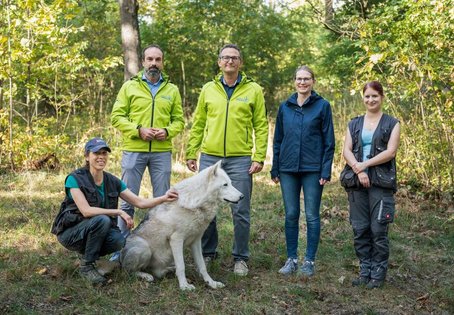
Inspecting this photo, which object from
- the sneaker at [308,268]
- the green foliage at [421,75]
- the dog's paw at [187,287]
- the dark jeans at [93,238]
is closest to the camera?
the dark jeans at [93,238]

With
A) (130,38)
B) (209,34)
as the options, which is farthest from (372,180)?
(209,34)

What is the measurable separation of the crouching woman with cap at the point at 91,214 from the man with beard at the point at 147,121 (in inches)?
19.2

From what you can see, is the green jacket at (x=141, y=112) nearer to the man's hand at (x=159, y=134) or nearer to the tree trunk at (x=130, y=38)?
the man's hand at (x=159, y=134)

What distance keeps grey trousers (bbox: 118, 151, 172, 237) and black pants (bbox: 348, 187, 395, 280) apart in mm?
1970

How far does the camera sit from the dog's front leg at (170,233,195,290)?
4402 millimetres

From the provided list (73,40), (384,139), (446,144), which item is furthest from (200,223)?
(73,40)

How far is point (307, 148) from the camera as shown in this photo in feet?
15.5

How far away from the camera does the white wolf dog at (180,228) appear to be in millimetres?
4430

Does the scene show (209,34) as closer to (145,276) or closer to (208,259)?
(208,259)

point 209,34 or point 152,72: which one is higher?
point 209,34

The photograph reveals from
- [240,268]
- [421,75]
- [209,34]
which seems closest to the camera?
[240,268]

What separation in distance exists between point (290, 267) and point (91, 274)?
2071mm

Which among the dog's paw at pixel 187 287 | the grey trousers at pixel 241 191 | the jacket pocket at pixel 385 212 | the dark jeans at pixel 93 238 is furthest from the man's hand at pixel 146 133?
the jacket pocket at pixel 385 212

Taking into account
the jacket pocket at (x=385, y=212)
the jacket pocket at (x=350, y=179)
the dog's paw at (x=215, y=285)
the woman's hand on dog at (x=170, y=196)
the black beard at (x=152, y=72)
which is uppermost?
the black beard at (x=152, y=72)
